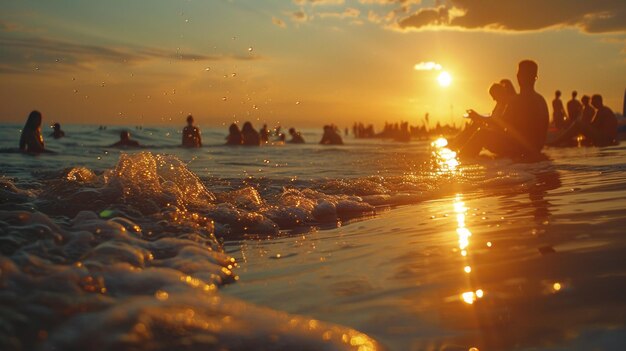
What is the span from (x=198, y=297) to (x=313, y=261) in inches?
38.2

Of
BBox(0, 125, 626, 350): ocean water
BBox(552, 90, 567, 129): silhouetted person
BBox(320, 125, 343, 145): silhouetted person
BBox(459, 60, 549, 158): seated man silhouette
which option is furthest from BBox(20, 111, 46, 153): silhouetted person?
BBox(552, 90, 567, 129): silhouetted person

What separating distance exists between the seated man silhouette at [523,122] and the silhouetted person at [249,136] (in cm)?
1439

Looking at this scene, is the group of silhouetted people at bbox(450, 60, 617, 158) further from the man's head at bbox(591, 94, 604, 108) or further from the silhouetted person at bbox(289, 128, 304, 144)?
the silhouetted person at bbox(289, 128, 304, 144)

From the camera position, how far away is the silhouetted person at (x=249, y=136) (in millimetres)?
25344

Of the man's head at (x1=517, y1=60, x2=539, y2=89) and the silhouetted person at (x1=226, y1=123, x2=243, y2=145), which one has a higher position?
the man's head at (x1=517, y1=60, x2=539, y2=89)

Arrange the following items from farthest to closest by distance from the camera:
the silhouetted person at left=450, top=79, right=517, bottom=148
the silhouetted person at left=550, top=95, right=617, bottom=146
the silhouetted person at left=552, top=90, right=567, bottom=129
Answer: the silhouetted person at left=552, top=90, right=567, bottom=129
the silhouetted person at left=550, top=95, right=617, bottom=146
the silhouetted person at left=450, top=79, right=517, bottom=148

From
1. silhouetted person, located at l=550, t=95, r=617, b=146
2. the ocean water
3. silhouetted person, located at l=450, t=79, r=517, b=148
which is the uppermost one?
silhouetted person, located at l=450, t=79, r=517, b=148

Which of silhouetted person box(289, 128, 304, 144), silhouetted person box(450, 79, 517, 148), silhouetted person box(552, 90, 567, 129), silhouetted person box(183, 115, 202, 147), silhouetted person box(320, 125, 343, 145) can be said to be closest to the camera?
silhouetted person box(450, 79, 517, 148)

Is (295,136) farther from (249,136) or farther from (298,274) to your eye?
(298,274)

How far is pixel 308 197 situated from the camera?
214 inches

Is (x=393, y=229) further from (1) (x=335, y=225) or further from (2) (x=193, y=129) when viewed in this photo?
(2) (x=193, y=129)

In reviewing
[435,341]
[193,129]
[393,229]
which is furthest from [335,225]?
[193,129]

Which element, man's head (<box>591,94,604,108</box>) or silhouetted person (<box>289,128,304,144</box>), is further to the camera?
silhouetted person (<box>289,128,304,144</box>)

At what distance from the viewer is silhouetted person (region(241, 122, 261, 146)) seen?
998 inches
